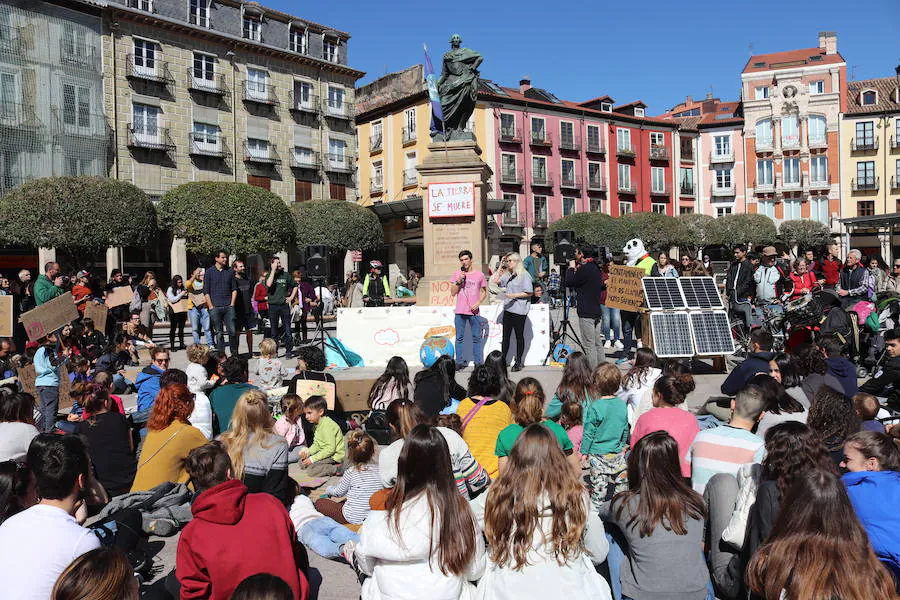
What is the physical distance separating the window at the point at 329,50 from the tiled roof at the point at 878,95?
38.3 metres

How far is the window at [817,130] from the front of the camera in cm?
5553

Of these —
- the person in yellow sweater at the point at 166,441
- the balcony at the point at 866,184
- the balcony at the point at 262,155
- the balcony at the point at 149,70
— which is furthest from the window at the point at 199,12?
the balcony at the point at 866,184

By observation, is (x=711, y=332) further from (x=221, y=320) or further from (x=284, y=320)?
(x=221, y=320)

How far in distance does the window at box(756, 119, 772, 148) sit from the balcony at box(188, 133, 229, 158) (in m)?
40.8

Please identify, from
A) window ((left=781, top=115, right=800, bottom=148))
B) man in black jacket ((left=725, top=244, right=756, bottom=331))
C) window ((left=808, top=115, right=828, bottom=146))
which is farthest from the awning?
window ((left=808, top=115, right=828, bottom=146))

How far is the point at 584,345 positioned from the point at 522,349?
975mm

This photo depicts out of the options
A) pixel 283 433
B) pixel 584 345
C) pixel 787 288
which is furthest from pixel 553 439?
pixel 787 288

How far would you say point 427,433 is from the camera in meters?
3.61

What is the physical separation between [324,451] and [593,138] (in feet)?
163

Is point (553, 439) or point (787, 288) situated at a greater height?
point (787, 288)

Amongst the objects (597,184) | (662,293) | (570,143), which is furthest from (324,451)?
(597,184)

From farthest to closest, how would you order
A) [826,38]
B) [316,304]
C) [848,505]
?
[826,38] → [316,304] → [848,505]

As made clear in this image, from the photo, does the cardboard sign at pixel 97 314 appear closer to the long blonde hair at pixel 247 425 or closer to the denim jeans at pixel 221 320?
the denim jeans at pixel 221 320

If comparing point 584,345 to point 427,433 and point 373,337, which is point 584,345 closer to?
point 373,337
